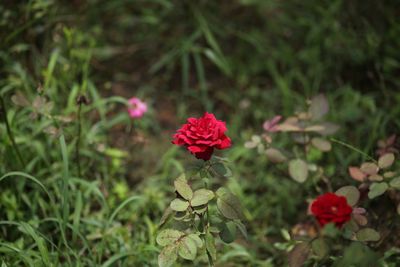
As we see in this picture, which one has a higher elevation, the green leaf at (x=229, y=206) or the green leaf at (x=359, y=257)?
the green leaf at (x=229, y=206)

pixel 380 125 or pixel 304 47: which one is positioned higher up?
pixel 304 47

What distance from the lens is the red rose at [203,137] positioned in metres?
1.48

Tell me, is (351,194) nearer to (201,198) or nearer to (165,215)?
(201,198)

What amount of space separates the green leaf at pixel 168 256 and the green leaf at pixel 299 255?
1.28ft

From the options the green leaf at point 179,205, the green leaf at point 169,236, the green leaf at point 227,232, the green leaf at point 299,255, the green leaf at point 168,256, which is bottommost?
the green leaf at point 299,255

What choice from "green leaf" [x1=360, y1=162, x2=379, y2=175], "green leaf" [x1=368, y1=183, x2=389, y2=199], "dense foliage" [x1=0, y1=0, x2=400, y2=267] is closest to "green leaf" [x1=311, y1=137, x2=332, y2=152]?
"dense foliage" [x1=0, y1=0, x2=400, y2=267]

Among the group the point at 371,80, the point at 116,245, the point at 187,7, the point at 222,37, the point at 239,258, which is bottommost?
the point at 239,258

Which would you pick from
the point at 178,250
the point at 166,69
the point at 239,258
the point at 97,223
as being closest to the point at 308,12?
the point at 166,69

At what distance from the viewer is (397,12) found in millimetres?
2822

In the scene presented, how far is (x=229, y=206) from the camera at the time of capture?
1562mm

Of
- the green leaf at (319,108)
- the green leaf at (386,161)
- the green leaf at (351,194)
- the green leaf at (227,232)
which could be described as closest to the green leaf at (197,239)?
the green leaf at (227,232)

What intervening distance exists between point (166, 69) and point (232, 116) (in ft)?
1.97

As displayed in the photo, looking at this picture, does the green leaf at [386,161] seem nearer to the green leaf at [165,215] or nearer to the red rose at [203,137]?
the red rose at [203,137]

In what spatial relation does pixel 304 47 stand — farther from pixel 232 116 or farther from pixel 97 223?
pixel 97 223
